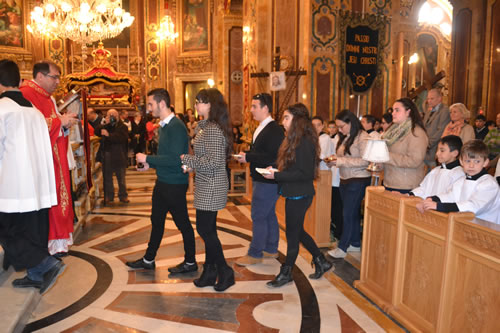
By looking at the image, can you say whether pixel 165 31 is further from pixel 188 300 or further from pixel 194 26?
pixel 188 300

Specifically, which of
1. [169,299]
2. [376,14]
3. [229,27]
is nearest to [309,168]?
[169,299]

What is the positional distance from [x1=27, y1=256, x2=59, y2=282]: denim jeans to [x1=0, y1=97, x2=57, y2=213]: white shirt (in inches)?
19.4

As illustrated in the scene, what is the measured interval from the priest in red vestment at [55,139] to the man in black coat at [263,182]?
5.57 ft

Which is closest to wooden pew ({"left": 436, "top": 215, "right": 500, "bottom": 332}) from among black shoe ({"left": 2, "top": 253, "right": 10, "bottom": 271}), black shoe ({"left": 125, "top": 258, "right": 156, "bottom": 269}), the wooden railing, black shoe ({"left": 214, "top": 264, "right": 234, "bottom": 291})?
the wooden railing

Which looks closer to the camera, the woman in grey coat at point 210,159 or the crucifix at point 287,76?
the woman in grey coat at point 210,159

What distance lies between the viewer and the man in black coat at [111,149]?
6.99 metres

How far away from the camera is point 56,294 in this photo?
3.49m

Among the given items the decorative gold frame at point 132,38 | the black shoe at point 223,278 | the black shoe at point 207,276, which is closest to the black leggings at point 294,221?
the black shoe at point 223,278

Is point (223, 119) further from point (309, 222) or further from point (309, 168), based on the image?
point (309, 222)

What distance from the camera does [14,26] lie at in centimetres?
1681

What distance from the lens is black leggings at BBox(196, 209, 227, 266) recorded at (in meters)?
3.33

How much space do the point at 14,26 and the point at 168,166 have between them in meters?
17.2

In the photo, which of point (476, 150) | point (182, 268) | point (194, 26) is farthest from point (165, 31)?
point (476, 150)

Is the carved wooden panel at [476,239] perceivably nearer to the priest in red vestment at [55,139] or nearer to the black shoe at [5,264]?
the priest in red vestment at [55,139]
